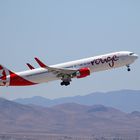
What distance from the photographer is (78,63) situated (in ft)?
398

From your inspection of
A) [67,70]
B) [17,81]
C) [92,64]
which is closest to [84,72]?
[92,64]

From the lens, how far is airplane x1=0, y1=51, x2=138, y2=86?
393 ft

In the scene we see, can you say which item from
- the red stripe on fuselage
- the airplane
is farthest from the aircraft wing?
the red stripe on fuselage

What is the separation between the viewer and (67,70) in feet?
393

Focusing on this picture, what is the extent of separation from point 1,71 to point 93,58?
23.4 m

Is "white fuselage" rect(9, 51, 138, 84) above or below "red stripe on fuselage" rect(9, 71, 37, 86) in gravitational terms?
above

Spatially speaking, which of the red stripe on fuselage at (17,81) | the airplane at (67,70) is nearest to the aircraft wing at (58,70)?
the airplane at (67,70)

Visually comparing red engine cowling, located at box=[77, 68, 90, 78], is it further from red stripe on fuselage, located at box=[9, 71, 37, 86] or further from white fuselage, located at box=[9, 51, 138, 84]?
red stripe on fuselage, located at box=[9, 71, 37, 86]

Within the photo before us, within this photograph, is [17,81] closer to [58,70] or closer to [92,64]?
[58,70]

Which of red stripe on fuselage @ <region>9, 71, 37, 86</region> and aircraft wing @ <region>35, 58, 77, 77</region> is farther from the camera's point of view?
red stripe on fuselage @ <region>9, 71, 37, 86</region>

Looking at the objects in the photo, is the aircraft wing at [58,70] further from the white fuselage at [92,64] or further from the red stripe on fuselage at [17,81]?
the red stripe on fuselage at [17,81]

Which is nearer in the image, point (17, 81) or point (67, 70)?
point (67, 70)

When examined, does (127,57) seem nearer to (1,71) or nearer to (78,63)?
(78,63)

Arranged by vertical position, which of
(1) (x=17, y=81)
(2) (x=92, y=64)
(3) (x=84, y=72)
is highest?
(2) (x=92, y=64)
